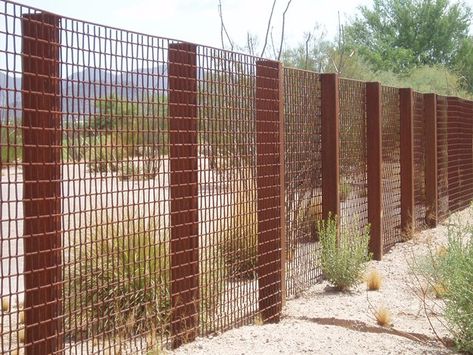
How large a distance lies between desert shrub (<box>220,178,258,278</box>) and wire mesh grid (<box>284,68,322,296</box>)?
1187mm

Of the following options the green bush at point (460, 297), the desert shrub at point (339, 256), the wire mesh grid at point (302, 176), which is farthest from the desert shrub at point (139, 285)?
the desert shrub at point (339, 256)

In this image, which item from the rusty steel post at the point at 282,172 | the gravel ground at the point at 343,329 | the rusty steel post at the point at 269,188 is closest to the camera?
the gravel ground at the point at 343,329

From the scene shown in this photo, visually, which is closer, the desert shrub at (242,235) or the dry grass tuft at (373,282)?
the desert shrub at (242,235)

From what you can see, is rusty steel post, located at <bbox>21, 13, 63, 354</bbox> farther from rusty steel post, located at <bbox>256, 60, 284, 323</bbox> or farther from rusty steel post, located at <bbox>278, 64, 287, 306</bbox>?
rusty steel post, located at <bbox>278, 64, 287, 306</bbox>

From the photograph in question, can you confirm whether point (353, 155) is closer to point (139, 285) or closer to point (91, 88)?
point (139, 285)

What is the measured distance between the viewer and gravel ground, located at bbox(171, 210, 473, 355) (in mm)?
6887

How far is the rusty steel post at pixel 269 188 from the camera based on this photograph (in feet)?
26.2

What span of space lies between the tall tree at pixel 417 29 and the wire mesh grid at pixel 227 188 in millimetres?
58059

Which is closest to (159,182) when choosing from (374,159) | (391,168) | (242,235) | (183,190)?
(183,190)

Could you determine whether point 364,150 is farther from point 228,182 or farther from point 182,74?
point 182,74

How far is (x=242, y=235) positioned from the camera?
7.79 m

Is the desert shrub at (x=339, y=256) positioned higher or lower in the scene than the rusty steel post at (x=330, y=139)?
lower

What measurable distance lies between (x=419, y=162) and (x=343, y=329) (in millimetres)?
7480

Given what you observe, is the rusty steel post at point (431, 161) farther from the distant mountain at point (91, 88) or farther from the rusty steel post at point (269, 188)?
the distant mountain at point (91, 88)
